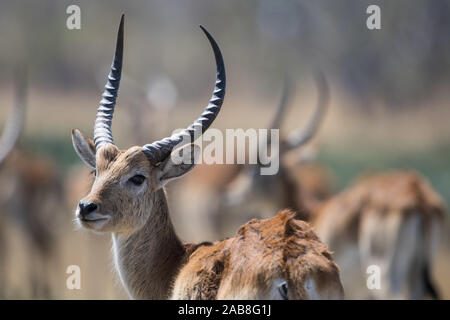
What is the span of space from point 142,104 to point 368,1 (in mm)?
6355

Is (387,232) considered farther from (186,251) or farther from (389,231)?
(186,251)

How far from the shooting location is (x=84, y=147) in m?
5.38

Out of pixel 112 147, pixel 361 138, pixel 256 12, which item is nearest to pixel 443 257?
pixel 361 138

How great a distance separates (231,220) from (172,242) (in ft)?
20.2

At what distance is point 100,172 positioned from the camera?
199 inches

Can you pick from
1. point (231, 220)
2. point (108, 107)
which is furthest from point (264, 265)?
point (231, 220)

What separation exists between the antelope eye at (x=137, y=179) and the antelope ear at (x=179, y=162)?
157mm

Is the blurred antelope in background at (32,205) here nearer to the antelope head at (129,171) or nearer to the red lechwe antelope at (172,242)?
the red lechwe antelope at (172,242)

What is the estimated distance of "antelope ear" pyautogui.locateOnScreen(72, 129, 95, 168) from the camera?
534cm

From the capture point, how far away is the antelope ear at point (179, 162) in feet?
16.8

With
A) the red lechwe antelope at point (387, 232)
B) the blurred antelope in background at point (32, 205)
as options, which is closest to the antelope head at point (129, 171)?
the red lechwe antelope at point (387, 232)

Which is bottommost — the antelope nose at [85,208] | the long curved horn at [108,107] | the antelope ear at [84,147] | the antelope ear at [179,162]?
the antelope nose at [85,208]

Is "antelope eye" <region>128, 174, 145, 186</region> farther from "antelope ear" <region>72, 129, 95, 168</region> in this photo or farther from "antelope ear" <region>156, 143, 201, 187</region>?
"antelope ear" <region>72, 129, 95, 168</region>
